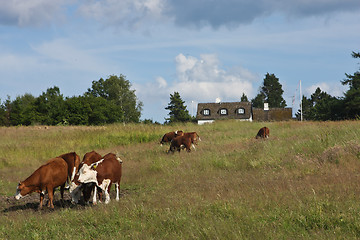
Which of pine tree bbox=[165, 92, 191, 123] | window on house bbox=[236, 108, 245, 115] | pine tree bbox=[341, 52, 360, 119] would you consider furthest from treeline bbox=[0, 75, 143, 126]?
pine tree bbox=[341, 52, 360, 119]

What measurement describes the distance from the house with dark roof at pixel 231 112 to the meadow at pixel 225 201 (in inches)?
2949

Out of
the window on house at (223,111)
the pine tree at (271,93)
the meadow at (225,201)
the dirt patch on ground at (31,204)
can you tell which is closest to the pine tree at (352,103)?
the meadow at (225,201)

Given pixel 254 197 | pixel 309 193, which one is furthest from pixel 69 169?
pixel 309 193

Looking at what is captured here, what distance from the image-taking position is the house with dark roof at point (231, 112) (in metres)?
91.9

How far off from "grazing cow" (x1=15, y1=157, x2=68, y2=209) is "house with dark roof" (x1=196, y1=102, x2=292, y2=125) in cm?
8063

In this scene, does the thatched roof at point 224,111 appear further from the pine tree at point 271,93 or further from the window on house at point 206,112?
the pine tree at point 271,93

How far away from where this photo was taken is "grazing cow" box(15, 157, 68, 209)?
1071cm

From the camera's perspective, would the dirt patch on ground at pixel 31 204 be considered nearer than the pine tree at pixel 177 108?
Yes

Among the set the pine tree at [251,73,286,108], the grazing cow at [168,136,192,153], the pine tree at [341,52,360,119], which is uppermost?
the pine tree at [251,73,286,108]

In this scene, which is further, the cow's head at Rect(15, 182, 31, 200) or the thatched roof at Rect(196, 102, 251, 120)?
the thatched roof at Rect(196, 102, 251, 120)

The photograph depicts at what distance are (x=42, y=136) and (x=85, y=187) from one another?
847 inches

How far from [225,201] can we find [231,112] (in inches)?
3397

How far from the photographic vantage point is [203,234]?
21.9 ft

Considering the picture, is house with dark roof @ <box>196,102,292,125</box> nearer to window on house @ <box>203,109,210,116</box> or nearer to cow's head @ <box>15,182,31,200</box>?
window on house @ <box>203,109,210,116</box>
